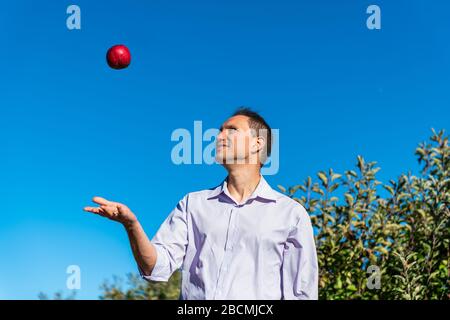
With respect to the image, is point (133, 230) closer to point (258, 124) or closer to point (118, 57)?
point (258, 124)

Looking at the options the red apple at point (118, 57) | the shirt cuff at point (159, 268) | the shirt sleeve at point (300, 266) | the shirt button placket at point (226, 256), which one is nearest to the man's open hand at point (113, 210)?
the shirt cuff at point (159, 268)

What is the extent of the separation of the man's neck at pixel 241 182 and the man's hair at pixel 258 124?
228 mm

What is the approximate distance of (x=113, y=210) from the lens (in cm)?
363

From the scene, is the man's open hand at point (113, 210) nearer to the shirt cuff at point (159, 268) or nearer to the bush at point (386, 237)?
the shirt cuff at point (159, 268)

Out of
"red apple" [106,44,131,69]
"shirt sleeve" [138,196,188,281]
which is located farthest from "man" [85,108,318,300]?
"red apple" [106,44,131,69]

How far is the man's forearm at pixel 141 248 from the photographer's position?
3.79 metres

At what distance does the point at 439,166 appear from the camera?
9.51 metres

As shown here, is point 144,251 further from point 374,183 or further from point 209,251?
point 374,183

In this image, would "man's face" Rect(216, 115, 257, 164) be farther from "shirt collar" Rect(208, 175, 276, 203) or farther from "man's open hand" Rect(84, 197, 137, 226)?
"man's open hand" Rect(84, 197, 137, 226)

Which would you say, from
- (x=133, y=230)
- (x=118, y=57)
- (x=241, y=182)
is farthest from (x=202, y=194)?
(x=118, y=57)

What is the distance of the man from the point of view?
12.9 feet

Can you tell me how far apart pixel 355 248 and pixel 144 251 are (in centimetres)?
528
